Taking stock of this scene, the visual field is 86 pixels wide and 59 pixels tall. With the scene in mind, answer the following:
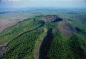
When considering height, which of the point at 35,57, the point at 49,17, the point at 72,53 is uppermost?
the point at 49,17

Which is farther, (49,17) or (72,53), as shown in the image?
(49,17)

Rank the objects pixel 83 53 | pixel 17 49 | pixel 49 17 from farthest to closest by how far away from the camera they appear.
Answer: pixel 49 17, pixel 17 49, pixel 83 53

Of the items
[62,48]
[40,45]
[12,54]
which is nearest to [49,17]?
[40,45]

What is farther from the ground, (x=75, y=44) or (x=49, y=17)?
(x=49, y=17)

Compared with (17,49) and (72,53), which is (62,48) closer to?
(72,53)

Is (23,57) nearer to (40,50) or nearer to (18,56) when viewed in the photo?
(18,56)

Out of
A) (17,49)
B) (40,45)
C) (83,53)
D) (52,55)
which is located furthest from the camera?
(40,45)

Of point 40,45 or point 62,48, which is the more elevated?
point 62,48

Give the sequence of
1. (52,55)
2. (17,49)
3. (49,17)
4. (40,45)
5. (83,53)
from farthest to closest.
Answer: (49,17)
(40,45)
(17,49)
(83,53)
(52,55)

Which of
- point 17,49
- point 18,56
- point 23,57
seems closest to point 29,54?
point 23,57
